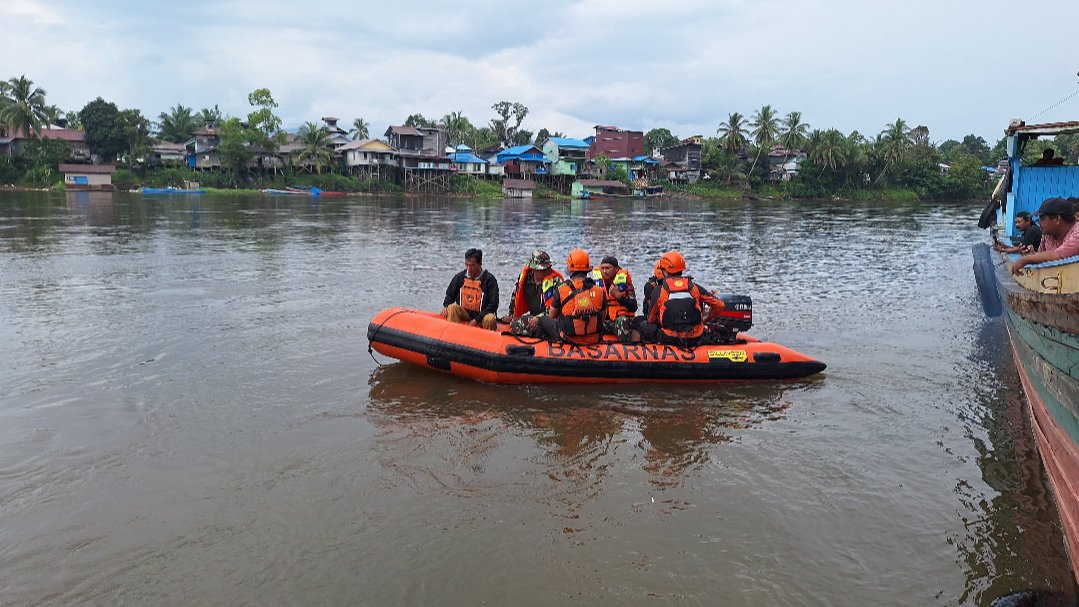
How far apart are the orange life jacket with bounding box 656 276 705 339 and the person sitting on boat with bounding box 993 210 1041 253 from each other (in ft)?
18.1

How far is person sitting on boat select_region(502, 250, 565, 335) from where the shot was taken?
837 cm

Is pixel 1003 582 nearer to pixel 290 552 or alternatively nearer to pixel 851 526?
pixel 851 526

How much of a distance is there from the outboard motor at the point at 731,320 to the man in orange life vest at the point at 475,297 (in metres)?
2.67

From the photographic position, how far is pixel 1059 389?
4316 millimetres

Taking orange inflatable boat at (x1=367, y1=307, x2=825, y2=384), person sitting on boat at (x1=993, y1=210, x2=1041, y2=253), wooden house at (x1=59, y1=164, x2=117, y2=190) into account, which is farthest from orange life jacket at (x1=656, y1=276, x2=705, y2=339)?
wooden house at (x1=59, y1=164, x2=117, y2=190)

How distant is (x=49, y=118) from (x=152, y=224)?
1773 inches

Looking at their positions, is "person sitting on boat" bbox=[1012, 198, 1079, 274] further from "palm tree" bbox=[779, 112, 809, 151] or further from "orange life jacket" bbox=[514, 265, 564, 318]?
"palm tree" bbox=[779, 112, 809, 151]

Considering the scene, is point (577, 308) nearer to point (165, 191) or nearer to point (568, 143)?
point (165, 191)

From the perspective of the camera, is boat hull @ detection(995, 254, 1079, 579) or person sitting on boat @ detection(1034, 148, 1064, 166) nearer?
boat hull @ detection(995, 254, 1079, 579)

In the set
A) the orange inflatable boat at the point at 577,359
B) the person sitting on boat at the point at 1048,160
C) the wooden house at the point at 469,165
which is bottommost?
the orange inflatable boat at the point at 577,359

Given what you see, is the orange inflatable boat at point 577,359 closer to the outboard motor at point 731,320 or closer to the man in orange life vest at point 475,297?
the outboard motor at point 731,320

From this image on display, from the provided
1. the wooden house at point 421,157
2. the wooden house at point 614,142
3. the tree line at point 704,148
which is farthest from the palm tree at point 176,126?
the wooden house at point 614,142

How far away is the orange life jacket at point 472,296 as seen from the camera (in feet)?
29.3

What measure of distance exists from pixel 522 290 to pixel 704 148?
244ft
